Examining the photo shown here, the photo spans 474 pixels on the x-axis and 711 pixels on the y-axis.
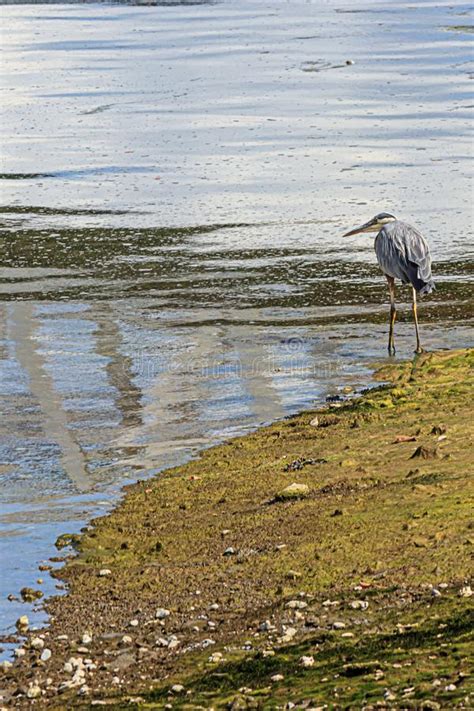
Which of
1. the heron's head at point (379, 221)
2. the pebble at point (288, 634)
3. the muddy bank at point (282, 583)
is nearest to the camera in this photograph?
the muddy bank at point (282, 583)

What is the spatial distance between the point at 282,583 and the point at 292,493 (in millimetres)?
1359

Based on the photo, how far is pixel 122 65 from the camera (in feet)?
112

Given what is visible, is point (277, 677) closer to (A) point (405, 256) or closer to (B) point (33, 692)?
(B) point (33, 692)

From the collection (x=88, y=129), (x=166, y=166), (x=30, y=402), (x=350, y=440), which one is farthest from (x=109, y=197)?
(x=350, y=440)

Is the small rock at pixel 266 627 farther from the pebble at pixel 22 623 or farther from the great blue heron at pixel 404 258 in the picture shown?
the great blue heron at pixel 404 258

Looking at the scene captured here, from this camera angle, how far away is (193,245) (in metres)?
17.4

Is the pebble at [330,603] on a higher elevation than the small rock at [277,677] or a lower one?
lower

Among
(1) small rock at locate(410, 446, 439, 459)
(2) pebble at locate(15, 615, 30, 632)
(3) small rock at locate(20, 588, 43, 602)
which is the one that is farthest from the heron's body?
(2) pebble at locate(15, 615, 30, 632)

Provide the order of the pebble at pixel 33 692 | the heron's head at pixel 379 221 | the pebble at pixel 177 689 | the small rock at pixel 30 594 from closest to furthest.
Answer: the pebble at pixel 177 689 → the pebble at pixel 33 692 → the small rock at pixel 30 594 → the heron's head at pixel 379 221

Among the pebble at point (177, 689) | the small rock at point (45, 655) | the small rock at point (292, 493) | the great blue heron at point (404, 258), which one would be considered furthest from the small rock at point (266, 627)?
the great blue heron at point (404, 258)

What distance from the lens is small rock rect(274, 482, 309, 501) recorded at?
8773 mm

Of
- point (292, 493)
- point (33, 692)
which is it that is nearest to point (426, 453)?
point (292, 493)

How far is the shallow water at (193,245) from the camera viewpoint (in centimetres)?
1091

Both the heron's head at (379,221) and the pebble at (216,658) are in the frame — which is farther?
the heron's head at (379,221)
